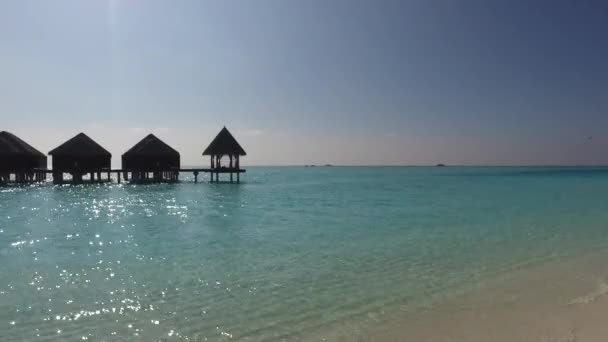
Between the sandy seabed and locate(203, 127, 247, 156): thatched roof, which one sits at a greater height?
locate(203, 127, 247, 156): thatched roof

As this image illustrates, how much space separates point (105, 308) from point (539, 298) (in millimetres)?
6836

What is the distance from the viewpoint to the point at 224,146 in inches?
1577

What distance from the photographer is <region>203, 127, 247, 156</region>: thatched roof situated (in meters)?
40.0

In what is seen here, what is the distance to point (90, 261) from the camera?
30.1 feet

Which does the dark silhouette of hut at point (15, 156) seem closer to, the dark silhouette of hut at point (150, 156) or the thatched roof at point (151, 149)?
the dark silhouette of hut at point (150, 156)

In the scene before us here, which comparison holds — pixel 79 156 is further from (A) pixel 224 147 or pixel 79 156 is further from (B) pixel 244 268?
(B) pixel 244 268

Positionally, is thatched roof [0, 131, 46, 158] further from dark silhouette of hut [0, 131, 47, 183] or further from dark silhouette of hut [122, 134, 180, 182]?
dark silhouette of hut [122, 134, 180, 182]

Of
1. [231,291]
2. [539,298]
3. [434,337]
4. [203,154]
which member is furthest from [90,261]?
[203,154]

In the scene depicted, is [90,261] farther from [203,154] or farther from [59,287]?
[203,154]

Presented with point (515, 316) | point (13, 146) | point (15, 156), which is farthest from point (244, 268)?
point (13, 146)

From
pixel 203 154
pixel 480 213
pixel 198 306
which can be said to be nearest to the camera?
pixel 198 306

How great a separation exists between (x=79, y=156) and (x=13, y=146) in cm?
612

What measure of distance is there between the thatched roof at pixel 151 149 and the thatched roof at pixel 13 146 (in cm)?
932

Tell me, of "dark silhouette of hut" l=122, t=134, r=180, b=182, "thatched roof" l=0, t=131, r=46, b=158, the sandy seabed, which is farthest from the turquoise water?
"thatched roof" l=0, t=131, r=46, b=158
